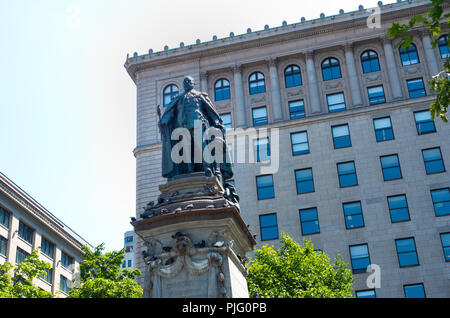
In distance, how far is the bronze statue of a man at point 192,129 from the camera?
14.8 m

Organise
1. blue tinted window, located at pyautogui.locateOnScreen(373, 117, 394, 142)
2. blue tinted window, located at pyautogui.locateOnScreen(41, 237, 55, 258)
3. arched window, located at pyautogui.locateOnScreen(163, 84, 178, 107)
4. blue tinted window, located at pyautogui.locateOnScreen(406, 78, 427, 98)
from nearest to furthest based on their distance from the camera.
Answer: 1. blue tinted window, located at pyautogui.locateOnScreen(373, 117, 394, 142)
2. blue tinted window, located at pyautogui.locateOnScreen(406, 78, 427, 98)
3. arched window, located at pyautogui.locateOnScreen(163, 84, 178, 107)
4. blue tinted window, located at pyautogui.locateOnScreen(41, 237, 55, 258)

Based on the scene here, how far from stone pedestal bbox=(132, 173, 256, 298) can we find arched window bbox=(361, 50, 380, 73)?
4019 centimetres

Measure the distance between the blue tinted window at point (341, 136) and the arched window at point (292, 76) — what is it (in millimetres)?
6102

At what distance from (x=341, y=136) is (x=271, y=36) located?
12206mm

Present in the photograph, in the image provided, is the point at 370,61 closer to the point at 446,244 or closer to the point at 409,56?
the point at 409,56

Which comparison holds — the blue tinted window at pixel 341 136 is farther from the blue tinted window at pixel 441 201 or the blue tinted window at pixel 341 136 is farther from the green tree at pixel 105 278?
the green tree at pixel 105 278

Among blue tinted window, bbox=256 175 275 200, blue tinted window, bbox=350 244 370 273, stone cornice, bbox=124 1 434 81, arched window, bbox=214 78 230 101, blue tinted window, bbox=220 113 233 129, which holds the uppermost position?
stone cornice, bbox=124 1 434 81

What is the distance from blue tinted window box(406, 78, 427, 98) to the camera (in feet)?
158

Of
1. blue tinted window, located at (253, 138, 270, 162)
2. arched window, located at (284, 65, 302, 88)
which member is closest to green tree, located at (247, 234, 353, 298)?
blue tinted window, located at (253, 138, 270, 162)

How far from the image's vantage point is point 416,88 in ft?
159

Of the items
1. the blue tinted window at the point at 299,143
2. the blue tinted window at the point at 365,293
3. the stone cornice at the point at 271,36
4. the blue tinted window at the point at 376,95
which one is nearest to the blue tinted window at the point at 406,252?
the blue tinted window at the point at 365,293

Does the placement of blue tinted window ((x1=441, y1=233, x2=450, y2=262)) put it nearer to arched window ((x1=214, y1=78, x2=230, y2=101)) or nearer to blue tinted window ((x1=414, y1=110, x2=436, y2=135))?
blue tinted window ((x1=414, y1=110, x2=436, y2=135))

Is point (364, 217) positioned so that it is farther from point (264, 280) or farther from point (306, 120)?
point (264, 280)

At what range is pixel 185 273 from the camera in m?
11.9
